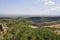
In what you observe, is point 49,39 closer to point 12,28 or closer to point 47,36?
point 47,36

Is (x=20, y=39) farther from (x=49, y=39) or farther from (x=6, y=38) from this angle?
(x=49, y=39)

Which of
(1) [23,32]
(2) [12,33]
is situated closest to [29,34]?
(1) [23,32]

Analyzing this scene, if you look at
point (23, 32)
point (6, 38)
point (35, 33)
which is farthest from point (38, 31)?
point (6, 38)

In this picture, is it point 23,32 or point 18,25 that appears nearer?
point 23,32

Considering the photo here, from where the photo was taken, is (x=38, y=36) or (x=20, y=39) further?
(x=38, y=36)

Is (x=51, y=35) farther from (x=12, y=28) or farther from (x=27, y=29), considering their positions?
(x=12, y=28)

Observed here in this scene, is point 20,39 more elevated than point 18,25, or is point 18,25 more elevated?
point 18,25

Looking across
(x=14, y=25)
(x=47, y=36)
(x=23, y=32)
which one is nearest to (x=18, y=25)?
(x=14, y=25)

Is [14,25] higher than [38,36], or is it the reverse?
[14,25]
